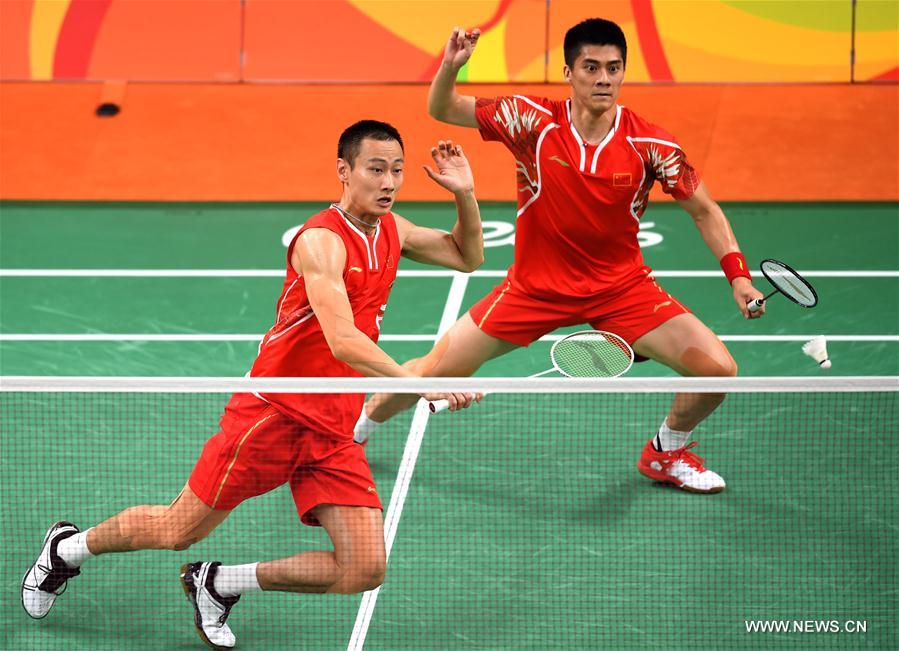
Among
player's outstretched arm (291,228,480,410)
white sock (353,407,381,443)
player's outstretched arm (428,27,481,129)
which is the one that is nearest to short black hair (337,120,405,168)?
player's outstretched arm (291,228,480,410)

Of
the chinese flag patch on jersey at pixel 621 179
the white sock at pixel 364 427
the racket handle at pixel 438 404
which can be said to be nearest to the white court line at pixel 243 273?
the white sock at pixel 364 427

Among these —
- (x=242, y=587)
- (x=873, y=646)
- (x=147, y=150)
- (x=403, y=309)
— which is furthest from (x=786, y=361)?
(x=147, y=150)

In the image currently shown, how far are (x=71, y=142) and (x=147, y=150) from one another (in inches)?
29.1

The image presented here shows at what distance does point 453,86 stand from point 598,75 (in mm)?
748

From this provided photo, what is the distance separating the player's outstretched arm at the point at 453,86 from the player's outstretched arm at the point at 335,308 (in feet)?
4.72

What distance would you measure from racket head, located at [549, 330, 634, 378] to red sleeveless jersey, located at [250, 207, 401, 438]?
1.20m

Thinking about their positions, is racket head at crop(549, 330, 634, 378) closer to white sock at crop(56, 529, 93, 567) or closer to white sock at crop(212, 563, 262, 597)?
white sock at crop(212, 563, 262, 597)

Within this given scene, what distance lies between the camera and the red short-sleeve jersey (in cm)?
648

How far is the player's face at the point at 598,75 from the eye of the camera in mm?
6285

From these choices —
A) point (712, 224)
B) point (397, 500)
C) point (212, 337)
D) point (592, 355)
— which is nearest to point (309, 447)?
point (397, 500)

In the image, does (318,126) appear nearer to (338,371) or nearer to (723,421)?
(723,421)

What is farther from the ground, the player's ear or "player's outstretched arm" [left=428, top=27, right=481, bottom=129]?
"player's outstretched arm" [left=428, top=27, right=481, bottom=129]

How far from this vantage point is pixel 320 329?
5336mm

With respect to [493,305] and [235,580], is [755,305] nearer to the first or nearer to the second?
[493,305]
